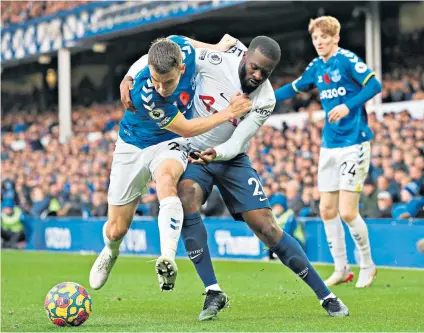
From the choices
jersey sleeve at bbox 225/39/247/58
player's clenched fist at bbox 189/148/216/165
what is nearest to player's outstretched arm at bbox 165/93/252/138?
player's clenched fist at bbox 189/148/216/165

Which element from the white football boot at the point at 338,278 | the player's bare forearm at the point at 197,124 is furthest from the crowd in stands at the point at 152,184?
the player's bare forearm at the point at 197,124

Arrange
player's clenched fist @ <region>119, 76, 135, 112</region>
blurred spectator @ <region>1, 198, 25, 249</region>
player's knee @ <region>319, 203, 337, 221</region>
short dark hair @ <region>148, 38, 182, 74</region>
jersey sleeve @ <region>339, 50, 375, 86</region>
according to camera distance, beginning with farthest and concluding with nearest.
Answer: blurred spectator @ <region>1, 198, 25, 249</region>
player's knee @ <region>319, 203, 337, 221</region>
jersey sleeve @ <region>339, 50, 375, 86</region>
player's clenched fist @ <region>119, 76, 135, 112</region>
short dark hair @ <region>148, 38, 182, 74</region>

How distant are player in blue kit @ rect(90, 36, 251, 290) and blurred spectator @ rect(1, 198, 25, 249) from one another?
1335 centimetres

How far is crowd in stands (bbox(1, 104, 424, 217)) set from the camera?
48.8ft

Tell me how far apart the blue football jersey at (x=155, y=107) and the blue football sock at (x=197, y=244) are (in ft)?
2.48

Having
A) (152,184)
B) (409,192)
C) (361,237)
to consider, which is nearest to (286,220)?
(409,192)

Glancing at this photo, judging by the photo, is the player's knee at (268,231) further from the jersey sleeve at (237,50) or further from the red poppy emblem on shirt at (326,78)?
the red poppy emblem on shirt at (326,78)

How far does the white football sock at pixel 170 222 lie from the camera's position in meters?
7.08

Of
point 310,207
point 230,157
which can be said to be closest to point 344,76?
point 230,157

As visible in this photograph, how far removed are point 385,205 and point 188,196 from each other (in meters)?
7.30

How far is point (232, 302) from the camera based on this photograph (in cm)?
A: 920

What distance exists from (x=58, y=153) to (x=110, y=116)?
115 inches

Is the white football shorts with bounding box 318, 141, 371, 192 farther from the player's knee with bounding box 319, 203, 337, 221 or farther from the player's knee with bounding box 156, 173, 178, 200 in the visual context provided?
the player's knee with bounding box 156, 173, 178, 200

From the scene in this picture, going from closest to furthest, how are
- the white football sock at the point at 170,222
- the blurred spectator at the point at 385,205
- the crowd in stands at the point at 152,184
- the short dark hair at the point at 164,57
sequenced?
the short dark hair at the point at 164,57
the white football sock at the point at 170,222
the blurred spectator at the point at 385,205
the crowd in stands at the point at 152,184
